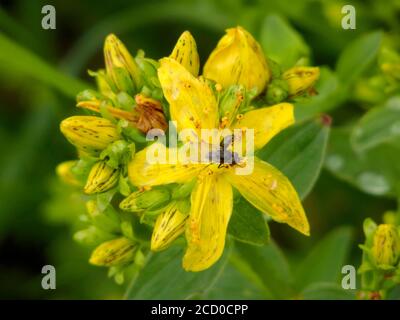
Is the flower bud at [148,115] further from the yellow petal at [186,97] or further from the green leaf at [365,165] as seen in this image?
the green leaf at [365,165]

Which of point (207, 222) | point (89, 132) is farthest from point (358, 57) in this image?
point (89, 132)

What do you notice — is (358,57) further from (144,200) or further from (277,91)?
(144,200)

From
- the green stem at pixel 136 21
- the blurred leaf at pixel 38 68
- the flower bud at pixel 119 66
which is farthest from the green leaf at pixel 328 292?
the green stem at pixel 136 21

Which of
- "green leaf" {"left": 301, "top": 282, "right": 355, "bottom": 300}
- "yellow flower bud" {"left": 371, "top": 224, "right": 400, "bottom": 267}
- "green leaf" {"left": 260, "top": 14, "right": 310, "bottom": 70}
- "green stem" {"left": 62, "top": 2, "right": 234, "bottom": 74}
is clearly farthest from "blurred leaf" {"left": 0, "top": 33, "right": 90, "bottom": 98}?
"yellow flower bud" {"left": 371, "top": 224, "right": 400, "bottom": 267}

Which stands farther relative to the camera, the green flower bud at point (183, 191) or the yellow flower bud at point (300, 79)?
the yellow flower bud at point (300, 79)
